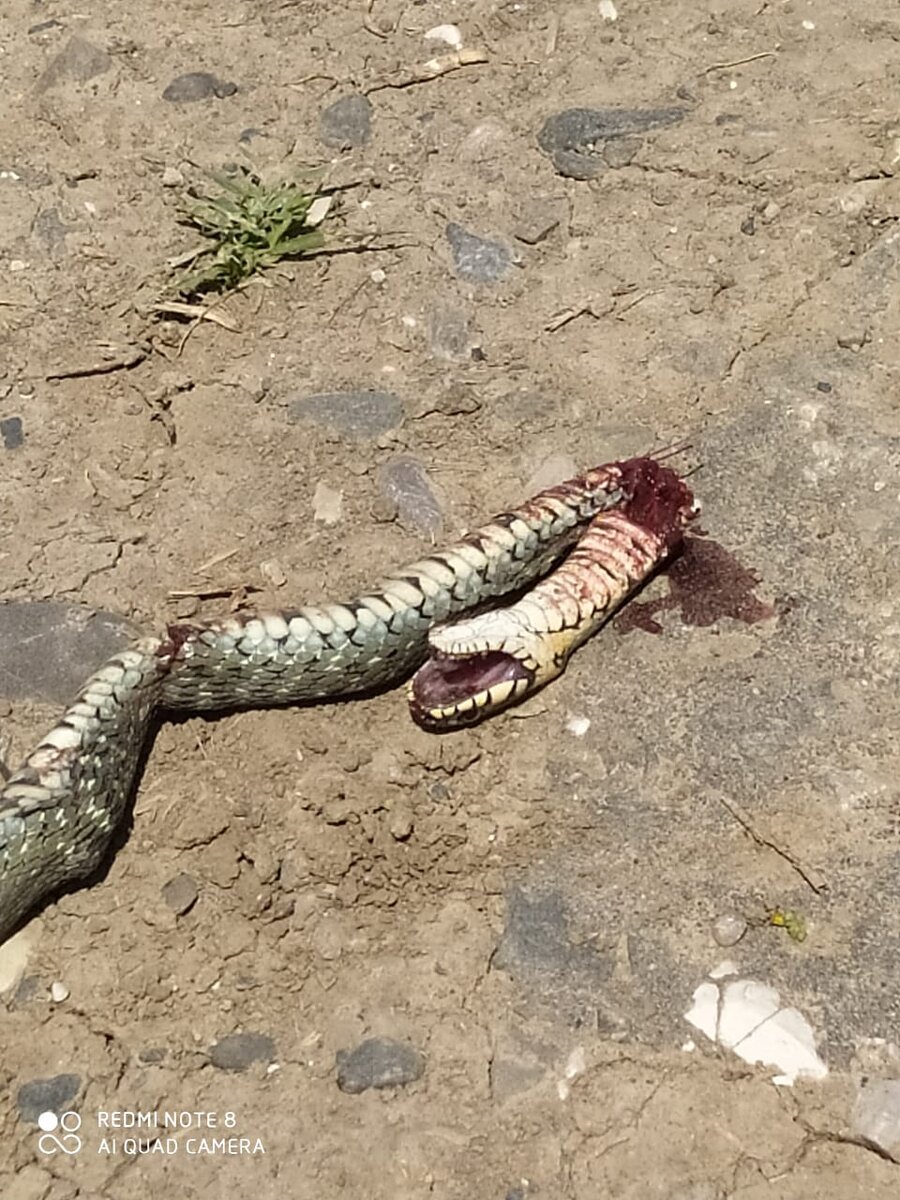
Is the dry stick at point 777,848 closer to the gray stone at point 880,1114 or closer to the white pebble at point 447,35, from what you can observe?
the gray stone at point 880,1114

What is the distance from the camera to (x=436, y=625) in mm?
3465

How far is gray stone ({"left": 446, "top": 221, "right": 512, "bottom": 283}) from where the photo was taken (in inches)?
173

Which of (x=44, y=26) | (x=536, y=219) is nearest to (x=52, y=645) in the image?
(x=536, y=219)

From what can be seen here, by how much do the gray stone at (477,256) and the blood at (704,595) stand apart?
42.7 inches

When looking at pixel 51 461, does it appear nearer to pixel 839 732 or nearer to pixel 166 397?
pixel 166 397

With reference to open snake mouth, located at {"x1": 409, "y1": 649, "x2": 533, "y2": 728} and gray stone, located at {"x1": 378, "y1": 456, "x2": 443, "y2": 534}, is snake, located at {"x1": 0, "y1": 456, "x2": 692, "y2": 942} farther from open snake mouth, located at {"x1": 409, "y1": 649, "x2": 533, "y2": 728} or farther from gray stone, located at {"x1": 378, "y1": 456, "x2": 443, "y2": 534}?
gray stone, located at {"x1": 378, "y1": 456, "x2": 443, "y2": 534}

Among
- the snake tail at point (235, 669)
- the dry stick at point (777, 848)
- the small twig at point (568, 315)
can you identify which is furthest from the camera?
the small twig at point (568, 315)

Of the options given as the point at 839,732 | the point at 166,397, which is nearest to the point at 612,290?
the point at 166,397

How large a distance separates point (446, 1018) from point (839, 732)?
105 centimetres

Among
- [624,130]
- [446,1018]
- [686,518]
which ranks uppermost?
[624,130]

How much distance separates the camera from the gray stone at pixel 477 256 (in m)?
4.41

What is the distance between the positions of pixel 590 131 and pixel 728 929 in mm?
2550

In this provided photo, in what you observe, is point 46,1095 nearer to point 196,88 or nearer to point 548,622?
point 548,622

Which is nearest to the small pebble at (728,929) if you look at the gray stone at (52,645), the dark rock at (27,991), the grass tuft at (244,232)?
the dark rock at (27,991)
